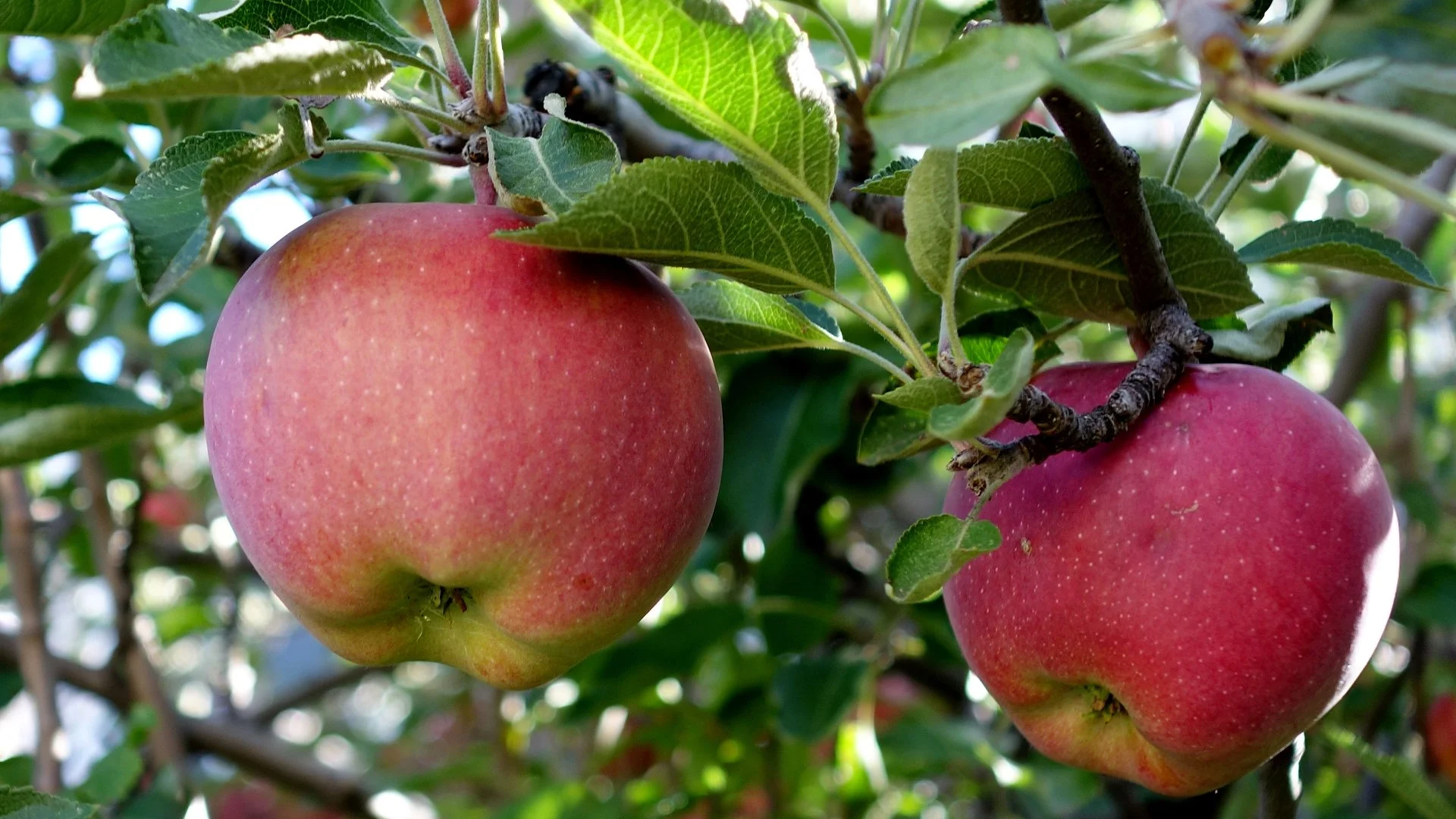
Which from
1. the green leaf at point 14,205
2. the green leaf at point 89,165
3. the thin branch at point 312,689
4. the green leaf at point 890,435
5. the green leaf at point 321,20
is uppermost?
the green leaf at point 321,20

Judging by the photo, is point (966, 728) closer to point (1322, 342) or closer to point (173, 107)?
point (173, 107)

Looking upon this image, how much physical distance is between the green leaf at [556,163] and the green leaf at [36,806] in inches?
17.1

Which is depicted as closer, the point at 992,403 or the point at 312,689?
the point at 992,403

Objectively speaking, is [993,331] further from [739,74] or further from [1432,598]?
[1432,598]

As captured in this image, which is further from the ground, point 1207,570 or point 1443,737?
point 1207,570

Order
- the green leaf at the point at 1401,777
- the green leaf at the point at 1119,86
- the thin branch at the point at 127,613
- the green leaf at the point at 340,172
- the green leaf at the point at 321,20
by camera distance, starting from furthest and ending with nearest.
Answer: the thin branch at the point at 127,613 → the green leaf at the point at 340,172 → the green leaf at the point at 1401,777 → the green leaf at the point at 321,20 → the green leaf at the point at 1119,86

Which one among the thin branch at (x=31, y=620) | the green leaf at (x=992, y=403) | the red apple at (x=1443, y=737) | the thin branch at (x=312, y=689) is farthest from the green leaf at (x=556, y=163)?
the red apple at (x=1443, y=737)

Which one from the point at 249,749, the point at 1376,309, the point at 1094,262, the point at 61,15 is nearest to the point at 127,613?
the point at 249,749

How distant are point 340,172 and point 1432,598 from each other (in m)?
1.28

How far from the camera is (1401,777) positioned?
0.96m

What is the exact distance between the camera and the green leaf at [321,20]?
2.35 feet

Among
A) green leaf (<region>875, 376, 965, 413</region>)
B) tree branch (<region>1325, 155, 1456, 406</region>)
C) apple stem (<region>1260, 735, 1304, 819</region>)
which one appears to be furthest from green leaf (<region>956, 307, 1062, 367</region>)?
tree branch (<region>1325, 155, 1456, 406</region>)

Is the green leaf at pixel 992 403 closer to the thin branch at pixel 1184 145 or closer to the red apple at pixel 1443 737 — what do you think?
the thin branch at pixel 1184 145

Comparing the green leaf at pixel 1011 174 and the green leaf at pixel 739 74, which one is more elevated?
the green leaf at pixel 739 74
